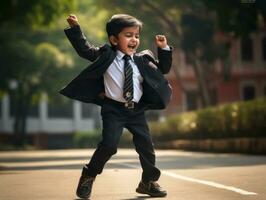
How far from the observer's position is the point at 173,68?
4275cm

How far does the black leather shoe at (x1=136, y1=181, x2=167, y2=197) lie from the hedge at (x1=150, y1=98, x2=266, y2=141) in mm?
10616

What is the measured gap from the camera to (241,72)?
4681 cm

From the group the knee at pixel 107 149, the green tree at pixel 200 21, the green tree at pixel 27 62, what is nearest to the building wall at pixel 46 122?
the green tree at pixel 27 62

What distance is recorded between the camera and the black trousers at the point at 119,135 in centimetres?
614

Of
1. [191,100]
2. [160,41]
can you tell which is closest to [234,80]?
[191,100]

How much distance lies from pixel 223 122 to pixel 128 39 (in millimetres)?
14348

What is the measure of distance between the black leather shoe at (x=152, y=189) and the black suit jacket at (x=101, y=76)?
0.68 metres

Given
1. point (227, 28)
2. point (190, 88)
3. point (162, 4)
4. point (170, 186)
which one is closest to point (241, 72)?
point (190, 88)

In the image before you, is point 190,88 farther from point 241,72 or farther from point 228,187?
point 228,187

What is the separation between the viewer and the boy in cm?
616

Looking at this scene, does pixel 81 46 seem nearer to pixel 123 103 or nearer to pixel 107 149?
pixel 123 103

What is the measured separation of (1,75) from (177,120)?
1565 cm

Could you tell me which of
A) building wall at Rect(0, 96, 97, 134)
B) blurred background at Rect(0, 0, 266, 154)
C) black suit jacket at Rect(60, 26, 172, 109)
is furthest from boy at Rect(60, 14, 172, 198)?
building wall at Rect(0, 96, 97, 134)

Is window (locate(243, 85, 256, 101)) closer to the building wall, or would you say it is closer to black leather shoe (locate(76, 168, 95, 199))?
the building wall
